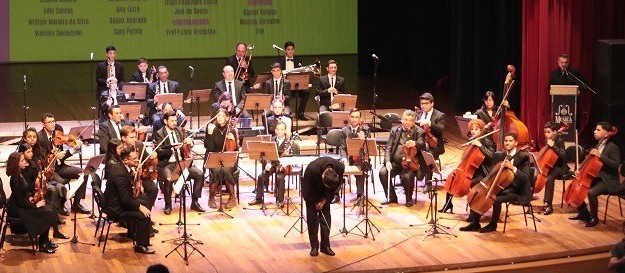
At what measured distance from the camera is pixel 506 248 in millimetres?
10859

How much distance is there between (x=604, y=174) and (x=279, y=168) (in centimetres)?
362

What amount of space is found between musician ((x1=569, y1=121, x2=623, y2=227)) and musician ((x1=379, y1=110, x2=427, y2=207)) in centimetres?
198

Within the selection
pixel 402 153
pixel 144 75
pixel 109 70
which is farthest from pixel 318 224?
pixel 109 70

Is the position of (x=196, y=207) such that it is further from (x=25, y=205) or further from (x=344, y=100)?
(x=344, y=100)

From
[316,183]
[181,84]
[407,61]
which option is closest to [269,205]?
[316,183]

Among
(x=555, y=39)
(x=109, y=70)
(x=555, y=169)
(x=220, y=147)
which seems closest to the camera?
(x=555, y=169)

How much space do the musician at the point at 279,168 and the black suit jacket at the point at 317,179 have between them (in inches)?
78.9

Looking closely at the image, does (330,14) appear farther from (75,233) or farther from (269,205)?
(75,233)

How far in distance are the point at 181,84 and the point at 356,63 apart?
5380 millimetres

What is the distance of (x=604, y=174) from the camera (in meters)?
11.6

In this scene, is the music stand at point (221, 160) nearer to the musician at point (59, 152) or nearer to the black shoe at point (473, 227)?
the musician at point (59, 152)

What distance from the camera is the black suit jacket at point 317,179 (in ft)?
33.6

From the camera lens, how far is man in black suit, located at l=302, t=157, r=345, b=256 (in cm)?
1014

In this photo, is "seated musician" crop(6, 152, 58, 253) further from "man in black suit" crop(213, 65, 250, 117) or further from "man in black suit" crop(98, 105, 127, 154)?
"man in black suit" crop(213, 65, 250, 117)
